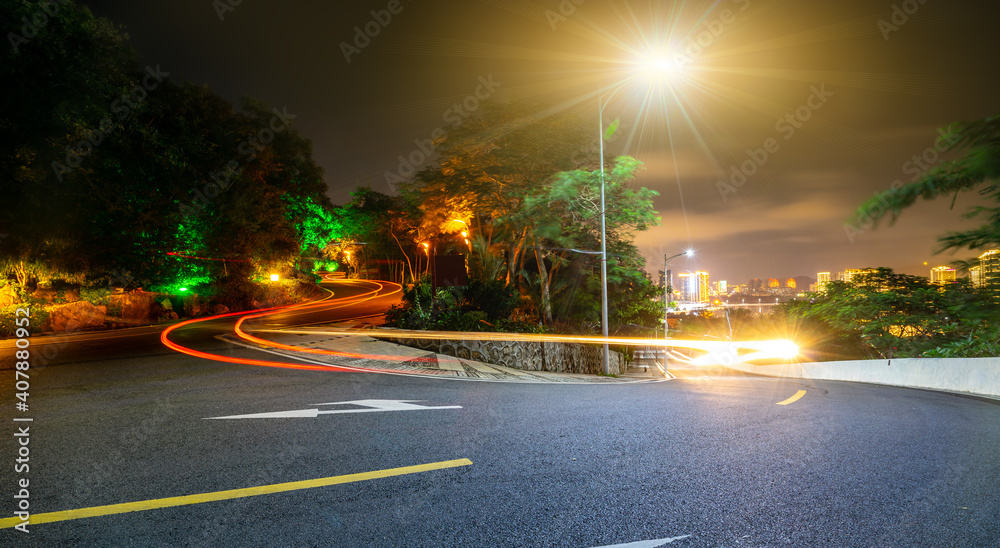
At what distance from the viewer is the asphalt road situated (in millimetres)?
2885

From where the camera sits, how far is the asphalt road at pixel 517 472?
288cm

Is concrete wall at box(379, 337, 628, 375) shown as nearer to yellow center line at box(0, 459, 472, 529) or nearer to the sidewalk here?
the sidewalk

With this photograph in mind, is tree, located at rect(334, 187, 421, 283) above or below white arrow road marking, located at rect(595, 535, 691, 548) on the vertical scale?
above

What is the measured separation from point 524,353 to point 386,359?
6.65 meters

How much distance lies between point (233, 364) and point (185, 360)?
5.06ft

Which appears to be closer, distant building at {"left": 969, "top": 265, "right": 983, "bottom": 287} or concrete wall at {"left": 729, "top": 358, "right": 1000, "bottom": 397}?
distant building at {"left": 969, "top": 265, "right": 983, "bottom": 287}

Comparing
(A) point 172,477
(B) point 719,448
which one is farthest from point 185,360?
(B) point 719,448

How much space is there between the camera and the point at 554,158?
2325 centimetres

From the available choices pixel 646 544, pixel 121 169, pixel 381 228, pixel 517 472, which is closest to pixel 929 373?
pixel 517 472

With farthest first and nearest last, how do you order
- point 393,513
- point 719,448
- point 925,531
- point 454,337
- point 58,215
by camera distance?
point 58,215 → point 454,337 → point 719,448 → point 393,513 → point 925,531

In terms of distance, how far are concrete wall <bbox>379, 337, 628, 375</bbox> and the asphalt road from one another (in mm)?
8410

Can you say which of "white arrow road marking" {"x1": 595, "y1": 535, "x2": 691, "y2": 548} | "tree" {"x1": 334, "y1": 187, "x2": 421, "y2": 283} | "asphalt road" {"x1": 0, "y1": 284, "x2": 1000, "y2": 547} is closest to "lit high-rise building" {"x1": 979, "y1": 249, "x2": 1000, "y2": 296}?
"asphalt road" {"x1": 0, "y1": 284, "x2": 1000, "y2": 547}

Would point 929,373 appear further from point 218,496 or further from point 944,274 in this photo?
point 218,496

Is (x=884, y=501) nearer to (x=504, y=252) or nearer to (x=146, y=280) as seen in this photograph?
(x=504, y=252)
